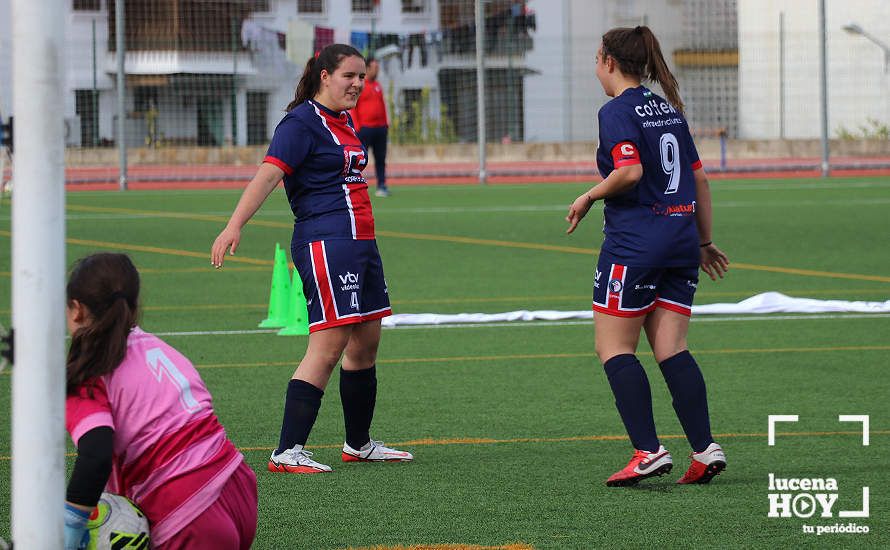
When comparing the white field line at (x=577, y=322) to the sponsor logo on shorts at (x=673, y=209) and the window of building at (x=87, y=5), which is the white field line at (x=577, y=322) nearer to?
the sponsor logo on shorts at (x=673, y=209)

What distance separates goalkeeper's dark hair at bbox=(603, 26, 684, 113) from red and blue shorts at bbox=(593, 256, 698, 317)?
0.65 metres

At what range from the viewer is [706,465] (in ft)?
18.6

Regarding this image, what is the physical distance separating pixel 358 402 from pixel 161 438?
2.40m

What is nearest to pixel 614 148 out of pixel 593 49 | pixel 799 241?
pixel 799 241

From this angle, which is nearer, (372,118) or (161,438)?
(161,438)

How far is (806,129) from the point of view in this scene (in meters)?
35.3

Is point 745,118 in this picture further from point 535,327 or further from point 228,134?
point 535,327

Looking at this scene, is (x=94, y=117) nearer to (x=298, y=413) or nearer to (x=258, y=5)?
(x=258, y=5)

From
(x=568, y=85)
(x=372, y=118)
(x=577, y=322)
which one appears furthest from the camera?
(x=568, y=85)

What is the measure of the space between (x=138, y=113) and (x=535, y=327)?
114ft

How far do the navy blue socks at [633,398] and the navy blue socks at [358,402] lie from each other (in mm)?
1061

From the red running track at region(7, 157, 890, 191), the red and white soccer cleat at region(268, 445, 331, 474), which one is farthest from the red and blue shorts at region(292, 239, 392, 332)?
the red running track at region(7, 157, 890, 191)

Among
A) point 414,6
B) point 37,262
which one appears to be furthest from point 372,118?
point 414,6

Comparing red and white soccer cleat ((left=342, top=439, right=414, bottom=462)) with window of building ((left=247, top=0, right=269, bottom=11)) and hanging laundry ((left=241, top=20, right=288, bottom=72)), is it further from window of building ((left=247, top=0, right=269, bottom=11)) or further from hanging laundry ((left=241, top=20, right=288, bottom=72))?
window of building ((left=247, top=0, right=269, bottom=11))
